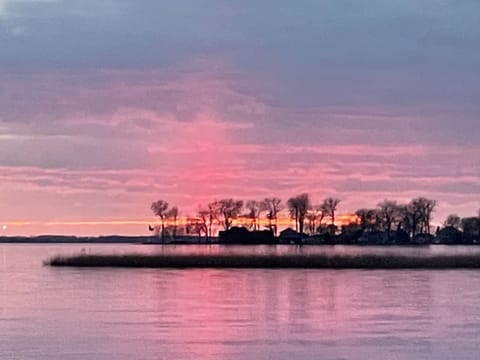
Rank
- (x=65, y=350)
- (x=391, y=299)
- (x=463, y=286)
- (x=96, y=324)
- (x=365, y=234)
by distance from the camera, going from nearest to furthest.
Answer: (x=65, y=350)
(x=96, y=324)
(x=391, y=299)
(x=463, y=286)
(x=365, y=234)

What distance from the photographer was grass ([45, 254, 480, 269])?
4556 centimetres

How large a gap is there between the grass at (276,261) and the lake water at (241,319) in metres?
10.8

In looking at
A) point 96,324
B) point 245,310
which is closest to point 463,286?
point 245,310

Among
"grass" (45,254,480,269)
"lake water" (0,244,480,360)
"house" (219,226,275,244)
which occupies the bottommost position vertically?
"lake water" (0,244,480,360)

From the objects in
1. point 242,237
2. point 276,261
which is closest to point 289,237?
point 242,237

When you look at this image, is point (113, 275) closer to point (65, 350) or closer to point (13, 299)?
point (13, 299)

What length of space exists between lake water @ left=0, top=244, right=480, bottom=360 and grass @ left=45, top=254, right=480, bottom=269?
10.8 m

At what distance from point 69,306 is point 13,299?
9.11 feet

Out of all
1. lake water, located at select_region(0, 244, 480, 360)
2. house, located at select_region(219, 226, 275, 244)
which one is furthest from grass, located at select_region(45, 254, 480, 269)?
house, located at select_region(219, 226, 275, 244)

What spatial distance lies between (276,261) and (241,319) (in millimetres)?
26333

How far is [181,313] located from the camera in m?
21.6

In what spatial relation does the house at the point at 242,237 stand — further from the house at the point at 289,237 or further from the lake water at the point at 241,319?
the lake water at the point at 241,319

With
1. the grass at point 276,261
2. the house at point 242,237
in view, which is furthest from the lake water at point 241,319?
the house at point 242,237

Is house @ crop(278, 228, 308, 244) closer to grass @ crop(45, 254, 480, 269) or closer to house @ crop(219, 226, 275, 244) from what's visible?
house @ crop(219, 226, 275, 244)
